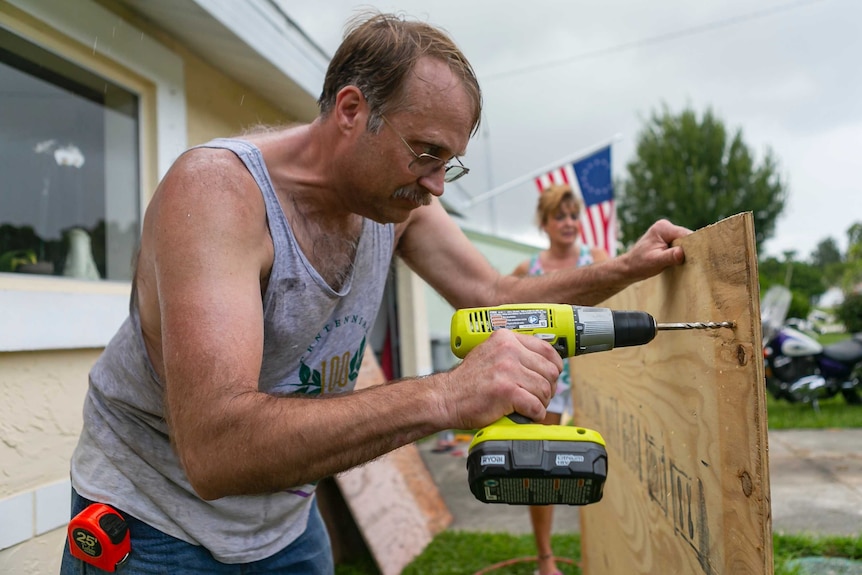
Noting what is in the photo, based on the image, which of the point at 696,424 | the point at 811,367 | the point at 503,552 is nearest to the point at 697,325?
the point at 696,424

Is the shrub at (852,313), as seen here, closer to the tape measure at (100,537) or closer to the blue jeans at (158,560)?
the blue jeans at (158,560)

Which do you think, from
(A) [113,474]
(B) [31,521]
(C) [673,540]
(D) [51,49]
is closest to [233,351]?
(A) [113,474]

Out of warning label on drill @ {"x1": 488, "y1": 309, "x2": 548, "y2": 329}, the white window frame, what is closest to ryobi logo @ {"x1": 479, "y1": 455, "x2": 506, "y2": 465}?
warning label on drill @ {"x1": 488, "y1": 309, "x2": 548, "y2": 329}

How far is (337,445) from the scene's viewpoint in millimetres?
1147

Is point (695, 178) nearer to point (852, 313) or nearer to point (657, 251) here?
point (852, 313)

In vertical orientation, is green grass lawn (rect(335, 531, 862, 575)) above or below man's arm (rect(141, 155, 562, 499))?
below

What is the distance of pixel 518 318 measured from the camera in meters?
1.53

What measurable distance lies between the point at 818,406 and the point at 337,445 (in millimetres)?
8714

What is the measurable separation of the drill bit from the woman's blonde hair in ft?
9.34

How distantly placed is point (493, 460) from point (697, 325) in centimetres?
50

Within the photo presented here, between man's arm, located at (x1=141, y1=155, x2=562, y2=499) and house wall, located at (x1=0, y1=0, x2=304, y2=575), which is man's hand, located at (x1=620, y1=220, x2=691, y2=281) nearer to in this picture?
man's arm, located at (x1=141, y1=155, x2=562, y2=499)

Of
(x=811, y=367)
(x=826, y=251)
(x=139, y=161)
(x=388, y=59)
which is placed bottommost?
(x=811, y=367)

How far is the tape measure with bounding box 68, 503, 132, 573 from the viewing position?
1.47m

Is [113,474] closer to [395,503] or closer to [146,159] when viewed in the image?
[146,159]
